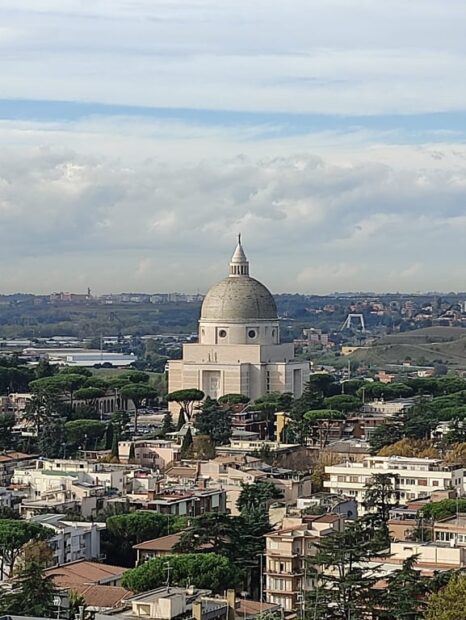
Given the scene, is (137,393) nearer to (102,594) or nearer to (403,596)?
(102,594)

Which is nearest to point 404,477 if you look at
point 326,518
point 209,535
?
point 326,518

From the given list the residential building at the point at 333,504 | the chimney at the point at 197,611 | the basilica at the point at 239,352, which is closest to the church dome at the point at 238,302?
the basilica at the point at 239,352

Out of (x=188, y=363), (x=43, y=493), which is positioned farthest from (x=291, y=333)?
(x=43, y=493)

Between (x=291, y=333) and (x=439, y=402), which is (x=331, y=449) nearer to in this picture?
(x=439, y=402)

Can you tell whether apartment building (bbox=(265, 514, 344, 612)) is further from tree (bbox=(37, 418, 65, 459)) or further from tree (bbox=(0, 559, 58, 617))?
tree (bbox=(37, 418, 65, 459))

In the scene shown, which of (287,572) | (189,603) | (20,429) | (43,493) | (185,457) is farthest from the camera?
(20,429)
